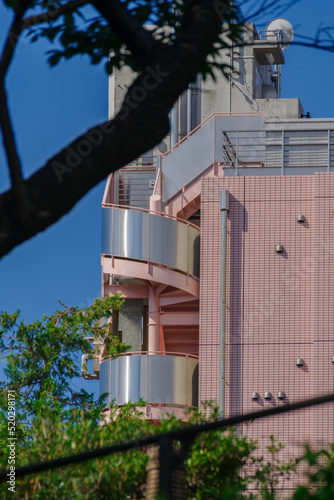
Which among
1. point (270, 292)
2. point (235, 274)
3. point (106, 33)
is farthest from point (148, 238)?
point (106, 33)

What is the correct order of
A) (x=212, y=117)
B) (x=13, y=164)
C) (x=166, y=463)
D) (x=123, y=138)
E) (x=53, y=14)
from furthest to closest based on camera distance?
(x=212, y=117)
(x=53, y=14)
(x=123, y=138)
(x=13, y=164)
(x=166, y=463)

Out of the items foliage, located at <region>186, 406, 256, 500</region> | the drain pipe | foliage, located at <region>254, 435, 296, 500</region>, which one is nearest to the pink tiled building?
the drain pipe

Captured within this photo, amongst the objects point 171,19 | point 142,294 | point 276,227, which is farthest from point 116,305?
point 171,19

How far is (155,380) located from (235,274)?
331 cm

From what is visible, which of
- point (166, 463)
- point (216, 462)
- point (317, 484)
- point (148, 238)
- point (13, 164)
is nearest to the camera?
point (317, 484)

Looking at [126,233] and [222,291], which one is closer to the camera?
[222,291]

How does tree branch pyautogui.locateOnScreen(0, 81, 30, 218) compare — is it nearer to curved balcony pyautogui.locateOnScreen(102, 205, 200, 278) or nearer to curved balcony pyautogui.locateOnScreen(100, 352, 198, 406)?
curved balcony pyautogui.locateOnScreen(100, 352, 198, 406)

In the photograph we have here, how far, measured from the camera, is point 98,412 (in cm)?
2188

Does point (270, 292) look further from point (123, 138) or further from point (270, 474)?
point (123, 138)

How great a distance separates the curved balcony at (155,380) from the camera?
25.5m

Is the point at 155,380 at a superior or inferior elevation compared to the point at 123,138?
superior

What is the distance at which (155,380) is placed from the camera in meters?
25.6

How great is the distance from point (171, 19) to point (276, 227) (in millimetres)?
19061

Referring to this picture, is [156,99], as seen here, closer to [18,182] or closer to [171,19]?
[18,182]
